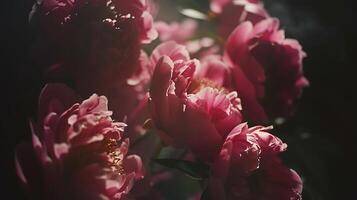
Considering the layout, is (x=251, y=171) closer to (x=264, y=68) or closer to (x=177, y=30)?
(x=264, y=68)

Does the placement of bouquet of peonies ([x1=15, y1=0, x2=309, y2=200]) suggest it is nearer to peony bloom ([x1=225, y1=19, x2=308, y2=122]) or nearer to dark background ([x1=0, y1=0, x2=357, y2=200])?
peony bloom ([x1=225, y1=19, x2=308, y2=122])

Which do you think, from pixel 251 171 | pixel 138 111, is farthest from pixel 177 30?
pixel 251 171

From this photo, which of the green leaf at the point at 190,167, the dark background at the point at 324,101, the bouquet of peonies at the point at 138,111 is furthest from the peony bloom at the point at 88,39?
the dark background at the point at 324,101

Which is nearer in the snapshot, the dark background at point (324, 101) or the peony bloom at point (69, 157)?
the peony bloom at point (69, 157)

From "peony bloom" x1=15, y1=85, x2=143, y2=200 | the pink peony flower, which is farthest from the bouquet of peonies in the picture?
the pink peony flower

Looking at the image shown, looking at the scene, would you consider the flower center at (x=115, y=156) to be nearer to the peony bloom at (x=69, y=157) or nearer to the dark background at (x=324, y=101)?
the peony bloom at (x=69, y=157)

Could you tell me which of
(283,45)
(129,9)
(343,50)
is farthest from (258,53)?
(343,50)

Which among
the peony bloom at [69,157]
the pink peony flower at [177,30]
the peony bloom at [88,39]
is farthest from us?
the pink peony flower at [177,30]
